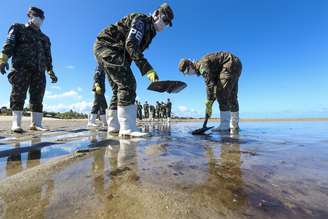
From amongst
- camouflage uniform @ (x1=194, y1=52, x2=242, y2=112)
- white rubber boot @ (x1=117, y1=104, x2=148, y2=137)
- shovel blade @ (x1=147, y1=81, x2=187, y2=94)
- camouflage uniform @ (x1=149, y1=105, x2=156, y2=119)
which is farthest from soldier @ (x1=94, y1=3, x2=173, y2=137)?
camouflage uniform @ (x1=149, y1=105, x2=156, y2=119)

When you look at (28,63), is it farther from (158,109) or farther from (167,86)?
(158,109)

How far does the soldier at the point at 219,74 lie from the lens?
5176 millimetres

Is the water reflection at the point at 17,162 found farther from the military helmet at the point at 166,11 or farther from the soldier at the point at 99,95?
the soldier at the point at 99,95

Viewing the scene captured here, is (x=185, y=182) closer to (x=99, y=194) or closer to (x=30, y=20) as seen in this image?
(x=99, y=194)

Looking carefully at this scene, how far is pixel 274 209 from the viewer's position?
0.90 metres

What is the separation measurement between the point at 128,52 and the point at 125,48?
287 millimetres

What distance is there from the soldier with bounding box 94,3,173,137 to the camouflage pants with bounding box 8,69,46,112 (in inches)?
89.9

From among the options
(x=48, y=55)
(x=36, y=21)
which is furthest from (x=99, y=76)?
(x=36, y=21)

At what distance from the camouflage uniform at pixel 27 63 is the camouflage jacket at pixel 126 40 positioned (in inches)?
91.6

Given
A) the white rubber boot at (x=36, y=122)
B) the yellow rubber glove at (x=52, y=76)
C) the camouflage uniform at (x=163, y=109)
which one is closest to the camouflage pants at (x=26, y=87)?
the white rubber boot at (x=36, y=122)

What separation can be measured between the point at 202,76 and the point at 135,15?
2388mm

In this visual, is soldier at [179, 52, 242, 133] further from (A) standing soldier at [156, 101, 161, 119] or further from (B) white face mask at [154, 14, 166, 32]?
(A) standing soldier at [156, 101, 161, 119]

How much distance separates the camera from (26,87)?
5.07 m

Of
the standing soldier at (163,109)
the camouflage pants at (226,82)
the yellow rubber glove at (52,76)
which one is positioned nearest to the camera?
the camouflage pants at (226,82)
